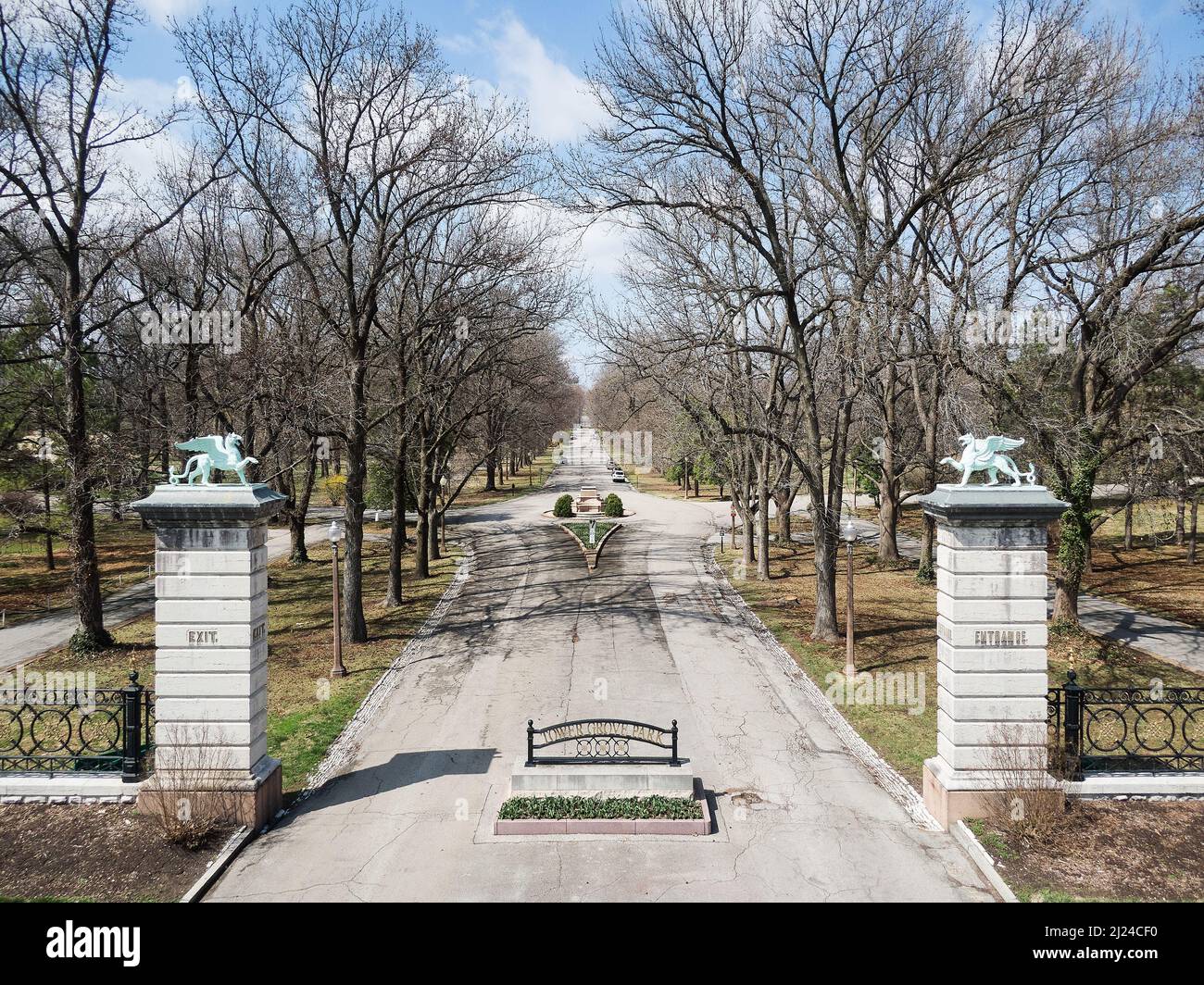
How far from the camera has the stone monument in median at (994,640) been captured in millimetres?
8797

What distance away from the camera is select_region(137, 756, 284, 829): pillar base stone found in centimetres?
880

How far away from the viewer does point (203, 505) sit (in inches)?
345

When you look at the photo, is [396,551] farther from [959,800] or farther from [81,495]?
[959,800]

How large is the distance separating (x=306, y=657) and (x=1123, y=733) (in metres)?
15.2

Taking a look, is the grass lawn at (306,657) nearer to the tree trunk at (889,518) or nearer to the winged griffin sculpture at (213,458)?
the winged griffin sculpture at (213,458)

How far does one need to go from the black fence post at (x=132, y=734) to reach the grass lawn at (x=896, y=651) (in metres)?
10.1

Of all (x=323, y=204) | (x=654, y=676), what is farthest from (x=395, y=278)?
(x=654, y=676)

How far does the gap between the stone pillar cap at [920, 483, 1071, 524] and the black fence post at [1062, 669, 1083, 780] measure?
6.28 feet

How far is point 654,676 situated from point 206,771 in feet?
27.8

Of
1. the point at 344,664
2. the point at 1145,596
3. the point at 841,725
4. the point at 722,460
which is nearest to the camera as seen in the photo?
the point at 841,725

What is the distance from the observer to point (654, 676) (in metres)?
15.2
